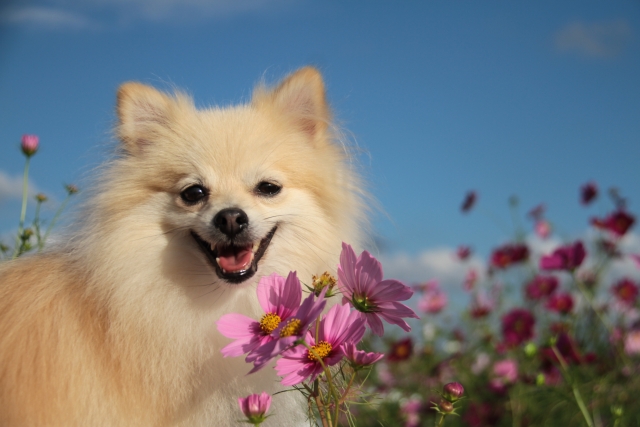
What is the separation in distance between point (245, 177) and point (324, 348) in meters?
1.25

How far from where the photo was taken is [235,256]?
268 cm

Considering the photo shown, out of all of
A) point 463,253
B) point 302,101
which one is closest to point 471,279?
point 463,253

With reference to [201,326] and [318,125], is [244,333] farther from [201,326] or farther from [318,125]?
[318,125]

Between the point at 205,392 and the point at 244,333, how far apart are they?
990 millimetres

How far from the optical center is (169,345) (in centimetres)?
269

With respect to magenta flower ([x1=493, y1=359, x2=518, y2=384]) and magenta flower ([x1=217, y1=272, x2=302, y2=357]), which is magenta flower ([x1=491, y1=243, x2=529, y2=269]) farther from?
magenta flower ([x1=217, y1=272, x2=302, y2=357])

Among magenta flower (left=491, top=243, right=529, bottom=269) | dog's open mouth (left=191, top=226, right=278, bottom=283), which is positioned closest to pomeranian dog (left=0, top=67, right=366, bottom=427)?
dog's open mouth (left=191, top=226, right=278, bottom=283)

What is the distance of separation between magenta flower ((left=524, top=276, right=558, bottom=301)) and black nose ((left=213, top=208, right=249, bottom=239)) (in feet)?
10.9

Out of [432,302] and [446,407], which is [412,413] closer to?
[432,302]

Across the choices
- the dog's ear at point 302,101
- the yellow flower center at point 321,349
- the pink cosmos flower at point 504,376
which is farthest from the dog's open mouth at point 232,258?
the pink cosmos flower at point 504,376

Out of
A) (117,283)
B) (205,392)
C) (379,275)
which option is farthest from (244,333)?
(117,283)

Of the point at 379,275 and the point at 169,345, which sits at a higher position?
the point at 379,275

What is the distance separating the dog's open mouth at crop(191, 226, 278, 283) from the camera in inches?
103

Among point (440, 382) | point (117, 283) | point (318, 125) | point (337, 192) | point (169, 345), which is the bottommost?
point (440, 382)
